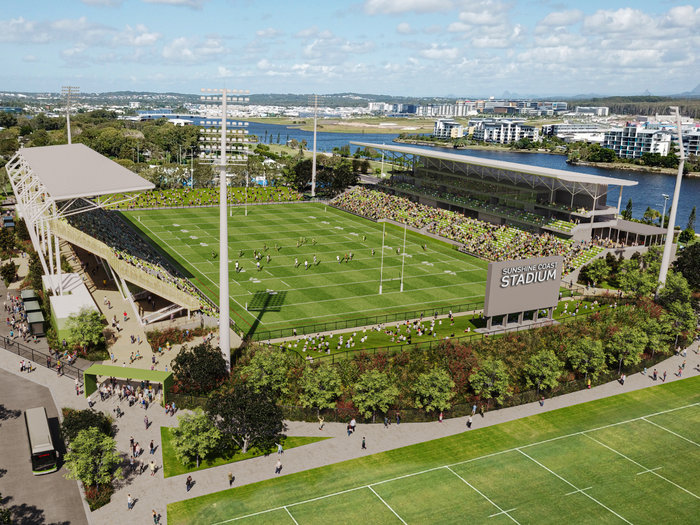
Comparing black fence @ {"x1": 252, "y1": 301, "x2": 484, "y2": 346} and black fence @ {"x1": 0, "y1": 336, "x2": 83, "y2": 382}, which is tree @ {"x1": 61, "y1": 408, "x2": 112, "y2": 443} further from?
black fence @ {"x1": 252, "y1": 301, "x2": 484, "y2": 346}

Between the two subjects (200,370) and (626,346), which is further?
(626,346)

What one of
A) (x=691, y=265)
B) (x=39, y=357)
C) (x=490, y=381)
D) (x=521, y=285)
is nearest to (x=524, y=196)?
(x=691, y=265)

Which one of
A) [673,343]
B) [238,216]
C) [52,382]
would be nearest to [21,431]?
[52,382]

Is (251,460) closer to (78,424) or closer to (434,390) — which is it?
(78,424)

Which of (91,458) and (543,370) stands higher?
(543,370)

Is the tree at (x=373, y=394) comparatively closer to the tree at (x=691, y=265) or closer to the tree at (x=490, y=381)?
the tree at (x=490, y=381)

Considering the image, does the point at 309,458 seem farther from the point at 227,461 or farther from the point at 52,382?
the point at 52,382
